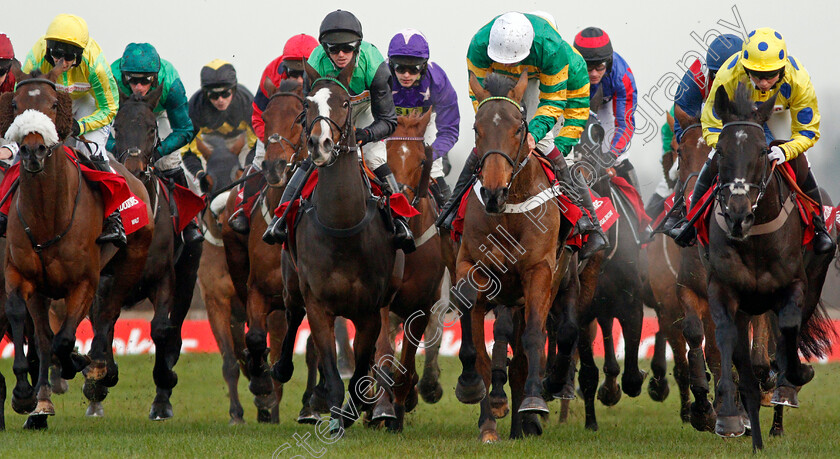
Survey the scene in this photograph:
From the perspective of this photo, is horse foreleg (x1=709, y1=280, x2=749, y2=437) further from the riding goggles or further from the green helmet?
the green helmet

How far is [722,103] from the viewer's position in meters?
7.57

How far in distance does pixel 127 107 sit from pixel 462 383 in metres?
3.88

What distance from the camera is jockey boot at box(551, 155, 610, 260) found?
8711 mm

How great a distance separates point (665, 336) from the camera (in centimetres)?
1063

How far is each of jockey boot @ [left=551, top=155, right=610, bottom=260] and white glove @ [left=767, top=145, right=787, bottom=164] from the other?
4.86 ft

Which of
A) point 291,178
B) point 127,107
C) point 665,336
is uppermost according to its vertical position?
point 127,107

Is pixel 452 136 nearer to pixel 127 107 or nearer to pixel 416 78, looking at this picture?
pixel 416 78

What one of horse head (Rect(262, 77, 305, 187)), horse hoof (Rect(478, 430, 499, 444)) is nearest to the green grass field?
horse hoof (Rect(478, 430, 499, 444))

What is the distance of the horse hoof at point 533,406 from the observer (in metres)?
7.60

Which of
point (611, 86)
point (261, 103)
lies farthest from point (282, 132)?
point (611, 86)

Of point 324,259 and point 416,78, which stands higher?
point 416,78

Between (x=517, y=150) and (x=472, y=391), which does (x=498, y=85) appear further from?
(x=472, y=391)

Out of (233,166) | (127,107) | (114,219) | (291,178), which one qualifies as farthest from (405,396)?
(233,166)

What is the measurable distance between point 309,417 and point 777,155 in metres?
4.20
